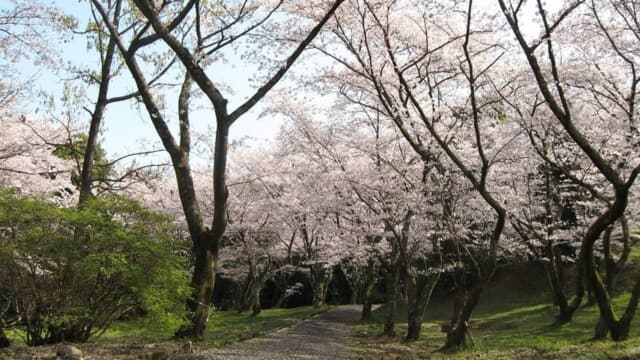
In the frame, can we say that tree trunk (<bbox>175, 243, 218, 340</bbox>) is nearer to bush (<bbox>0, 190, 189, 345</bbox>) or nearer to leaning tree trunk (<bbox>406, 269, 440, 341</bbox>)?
bush (<bbox>0, 190, 189, 345</bbox>)

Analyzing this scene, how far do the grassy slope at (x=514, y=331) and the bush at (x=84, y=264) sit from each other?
5234 millimetres

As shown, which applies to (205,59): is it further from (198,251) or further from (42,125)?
(42,125)

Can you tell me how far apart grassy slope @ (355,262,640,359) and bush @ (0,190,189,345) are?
17.2ft

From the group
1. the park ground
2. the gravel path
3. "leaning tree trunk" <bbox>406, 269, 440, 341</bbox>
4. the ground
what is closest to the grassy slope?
the park ground

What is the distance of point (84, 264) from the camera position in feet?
26.5

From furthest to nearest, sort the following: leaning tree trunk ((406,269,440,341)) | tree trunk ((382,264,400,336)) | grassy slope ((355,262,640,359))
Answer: tree trunk ((382,264,400,336)) < leaning tree trunk ((406,269,440,341)) < grassy slope ((355,262,640,359))

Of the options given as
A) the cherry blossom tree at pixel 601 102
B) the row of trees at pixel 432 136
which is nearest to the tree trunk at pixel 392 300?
the row of trees at pixel 432 136

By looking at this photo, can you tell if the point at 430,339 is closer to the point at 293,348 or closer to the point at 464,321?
the point at 464,321

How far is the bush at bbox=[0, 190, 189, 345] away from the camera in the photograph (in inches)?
323

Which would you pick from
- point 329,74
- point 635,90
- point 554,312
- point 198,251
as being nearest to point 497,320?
point 554,312

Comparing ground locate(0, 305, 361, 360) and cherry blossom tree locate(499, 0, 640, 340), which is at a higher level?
cherry blossom tree locate(499, 0, 640, 340)

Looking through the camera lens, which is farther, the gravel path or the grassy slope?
the gravel path

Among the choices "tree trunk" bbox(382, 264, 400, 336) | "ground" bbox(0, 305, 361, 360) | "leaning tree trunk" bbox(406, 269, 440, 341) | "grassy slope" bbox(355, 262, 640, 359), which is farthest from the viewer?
→ "tree trunk" bbox(382, 264, 400, 336)

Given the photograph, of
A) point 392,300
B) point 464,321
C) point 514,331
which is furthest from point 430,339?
point 464,321
